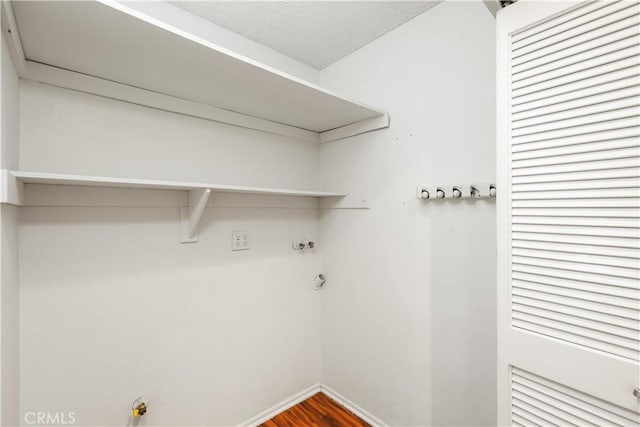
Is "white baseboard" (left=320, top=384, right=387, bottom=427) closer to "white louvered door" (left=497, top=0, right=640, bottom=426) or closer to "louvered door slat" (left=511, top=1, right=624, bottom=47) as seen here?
"white louvered door" (left=497, top=0, right=640, bottom=426)

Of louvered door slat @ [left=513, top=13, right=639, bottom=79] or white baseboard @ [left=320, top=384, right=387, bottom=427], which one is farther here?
white baseboard @ [left=320, top=384, right=387, bottom=427]

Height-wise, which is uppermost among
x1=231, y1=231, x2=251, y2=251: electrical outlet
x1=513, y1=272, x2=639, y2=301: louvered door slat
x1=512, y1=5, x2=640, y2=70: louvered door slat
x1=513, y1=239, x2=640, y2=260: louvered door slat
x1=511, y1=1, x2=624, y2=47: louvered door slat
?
x1=511, y1=1, x2=624, y2=47: louvered door slat

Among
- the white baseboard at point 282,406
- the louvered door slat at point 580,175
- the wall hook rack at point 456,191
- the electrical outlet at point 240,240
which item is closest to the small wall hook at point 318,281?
the electrical outlet at point 240,240

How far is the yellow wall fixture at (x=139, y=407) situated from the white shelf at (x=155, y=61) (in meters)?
1.48

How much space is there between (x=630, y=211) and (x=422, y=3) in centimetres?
139

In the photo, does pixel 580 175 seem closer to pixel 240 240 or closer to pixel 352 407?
pixel 240 240

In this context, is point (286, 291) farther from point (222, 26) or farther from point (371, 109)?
point (222, 26)

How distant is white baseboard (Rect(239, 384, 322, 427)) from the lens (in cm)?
176

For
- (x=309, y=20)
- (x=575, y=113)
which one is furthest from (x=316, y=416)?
(x=309, y=20)

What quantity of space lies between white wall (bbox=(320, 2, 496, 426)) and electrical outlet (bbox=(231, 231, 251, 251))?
2.06ft

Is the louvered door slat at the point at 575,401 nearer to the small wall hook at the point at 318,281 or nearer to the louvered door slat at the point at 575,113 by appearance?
the louvered door slat at the point at 575,113

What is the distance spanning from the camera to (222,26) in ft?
5.48

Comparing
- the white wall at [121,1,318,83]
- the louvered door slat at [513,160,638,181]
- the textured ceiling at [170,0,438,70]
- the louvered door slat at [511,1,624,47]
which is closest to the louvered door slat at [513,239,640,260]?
the louvered door slat at [513,160,638,181]

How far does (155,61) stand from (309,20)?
91cm
